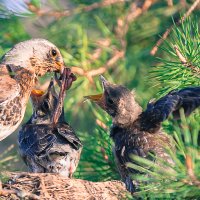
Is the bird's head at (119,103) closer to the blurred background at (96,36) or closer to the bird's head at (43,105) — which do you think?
the blurred background at (96,36)

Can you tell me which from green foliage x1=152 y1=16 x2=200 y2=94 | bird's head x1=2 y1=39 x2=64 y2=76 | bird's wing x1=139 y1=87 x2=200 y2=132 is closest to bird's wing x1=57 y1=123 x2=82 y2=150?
bird's head x1=2 y1=39 x2=64 y2=76

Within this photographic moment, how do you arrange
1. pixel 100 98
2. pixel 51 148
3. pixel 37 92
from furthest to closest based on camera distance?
1. pixel 37 92
2. pixel 100 98
3. pixel 51 148

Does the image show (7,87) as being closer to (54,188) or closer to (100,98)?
(54,188)

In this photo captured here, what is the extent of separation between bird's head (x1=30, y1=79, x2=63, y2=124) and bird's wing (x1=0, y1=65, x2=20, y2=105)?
0.74 m

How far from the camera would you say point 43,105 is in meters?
6.74

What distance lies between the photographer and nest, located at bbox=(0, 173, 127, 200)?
529 cm

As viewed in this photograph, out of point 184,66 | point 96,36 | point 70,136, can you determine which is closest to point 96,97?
point 70,136

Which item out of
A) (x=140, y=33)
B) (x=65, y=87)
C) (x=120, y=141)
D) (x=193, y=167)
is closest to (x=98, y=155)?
(x=120, y=141)

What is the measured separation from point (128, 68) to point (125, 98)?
0.68m

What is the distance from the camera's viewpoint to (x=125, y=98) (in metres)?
6.45

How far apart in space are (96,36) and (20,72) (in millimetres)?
1309

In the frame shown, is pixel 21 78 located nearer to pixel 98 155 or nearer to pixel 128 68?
pixel 98 155

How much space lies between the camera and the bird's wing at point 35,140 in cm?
600

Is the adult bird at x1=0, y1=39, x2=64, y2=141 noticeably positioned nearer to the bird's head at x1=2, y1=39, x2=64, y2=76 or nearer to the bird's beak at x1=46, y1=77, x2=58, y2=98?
the bird's head at x1=2, y1=39, x2=64, y2=76
